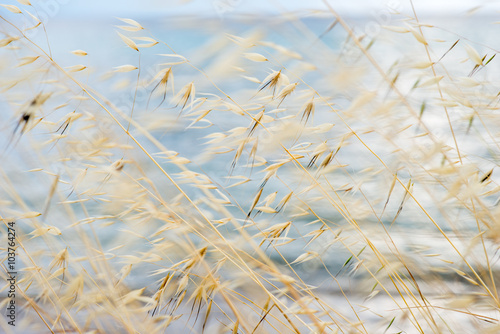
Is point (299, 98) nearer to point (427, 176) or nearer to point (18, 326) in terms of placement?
point (427, 176)

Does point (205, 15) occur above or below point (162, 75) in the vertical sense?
above

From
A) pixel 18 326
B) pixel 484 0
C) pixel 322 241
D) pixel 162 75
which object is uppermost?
pixel 484 0

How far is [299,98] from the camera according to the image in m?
0.59

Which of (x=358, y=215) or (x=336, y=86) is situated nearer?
(x=336, y=86)

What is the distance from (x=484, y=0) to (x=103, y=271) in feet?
2.48

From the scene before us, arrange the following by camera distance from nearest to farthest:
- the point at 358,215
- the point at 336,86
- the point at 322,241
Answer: the point at 336,86 → the point at 358,215 → the point at 322,241

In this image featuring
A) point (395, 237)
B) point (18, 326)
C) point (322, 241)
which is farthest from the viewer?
point (395, 237)

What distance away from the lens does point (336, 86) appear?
552mm

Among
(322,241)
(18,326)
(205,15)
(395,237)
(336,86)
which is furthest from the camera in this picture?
(205,15)

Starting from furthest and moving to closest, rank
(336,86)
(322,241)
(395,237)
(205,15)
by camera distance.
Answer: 1. (205,15)
2. (395,237)
3. (322,241)
4. (336,86)

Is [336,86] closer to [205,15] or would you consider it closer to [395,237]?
[395,237]

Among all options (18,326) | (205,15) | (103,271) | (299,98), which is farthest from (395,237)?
(205,15)

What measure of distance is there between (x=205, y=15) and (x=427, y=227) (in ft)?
5.90

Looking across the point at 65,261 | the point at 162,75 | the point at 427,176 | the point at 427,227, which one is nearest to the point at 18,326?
the point at 65,261
